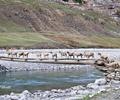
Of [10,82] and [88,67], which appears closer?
[10,82]

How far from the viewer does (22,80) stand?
59.8m

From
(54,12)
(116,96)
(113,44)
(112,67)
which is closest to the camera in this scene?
(116,96)

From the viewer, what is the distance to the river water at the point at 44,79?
174 ft

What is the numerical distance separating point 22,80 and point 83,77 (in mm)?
9293

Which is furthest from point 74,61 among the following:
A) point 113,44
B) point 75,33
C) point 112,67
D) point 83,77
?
point 75,33

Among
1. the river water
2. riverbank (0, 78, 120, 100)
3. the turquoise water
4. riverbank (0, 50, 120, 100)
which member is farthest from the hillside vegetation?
riverbank (0, 78, 120, 100)

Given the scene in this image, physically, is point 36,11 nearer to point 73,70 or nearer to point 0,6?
point 0,6

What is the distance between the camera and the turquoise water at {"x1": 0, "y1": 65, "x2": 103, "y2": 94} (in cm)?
5316

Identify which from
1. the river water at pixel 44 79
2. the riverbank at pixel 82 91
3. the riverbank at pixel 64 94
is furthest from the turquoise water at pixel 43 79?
the riverbank at pixel 64 94

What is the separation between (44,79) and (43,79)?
13 cm

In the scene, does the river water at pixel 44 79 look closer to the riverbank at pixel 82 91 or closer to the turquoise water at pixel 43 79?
the turquoise water at pixel 43 79

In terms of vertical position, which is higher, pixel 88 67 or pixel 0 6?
pixel 0 6

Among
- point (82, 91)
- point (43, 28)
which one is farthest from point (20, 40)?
point (82, 91)

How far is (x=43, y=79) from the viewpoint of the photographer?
61.7 m
